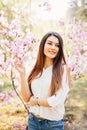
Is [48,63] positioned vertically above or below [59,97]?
above

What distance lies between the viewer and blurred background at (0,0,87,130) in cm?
252

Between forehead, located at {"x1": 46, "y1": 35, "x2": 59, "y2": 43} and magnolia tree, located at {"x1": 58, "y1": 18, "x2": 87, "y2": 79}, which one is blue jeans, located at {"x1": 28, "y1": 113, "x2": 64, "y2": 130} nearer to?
forehead, located at {"x1": 46, "y1": 35, "x2": 59, "y2": 43}

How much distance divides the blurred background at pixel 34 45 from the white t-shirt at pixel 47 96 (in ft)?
2.86

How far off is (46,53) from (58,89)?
0.24 metres

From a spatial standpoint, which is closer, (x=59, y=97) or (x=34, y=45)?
(x=59, y=97)

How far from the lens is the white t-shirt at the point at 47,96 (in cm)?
157

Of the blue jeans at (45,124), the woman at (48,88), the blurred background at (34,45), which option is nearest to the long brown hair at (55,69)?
the woman at (48,88)

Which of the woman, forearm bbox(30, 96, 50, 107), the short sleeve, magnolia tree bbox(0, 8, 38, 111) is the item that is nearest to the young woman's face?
the woman

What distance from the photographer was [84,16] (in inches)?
101

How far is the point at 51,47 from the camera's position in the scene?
169 centimetres

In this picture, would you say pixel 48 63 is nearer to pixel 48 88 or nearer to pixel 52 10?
pixel 48 88

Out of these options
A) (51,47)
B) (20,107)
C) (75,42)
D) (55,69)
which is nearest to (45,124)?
(55,69)

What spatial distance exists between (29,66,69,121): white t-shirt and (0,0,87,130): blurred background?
0.87 meters

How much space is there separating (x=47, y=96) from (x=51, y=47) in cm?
27
